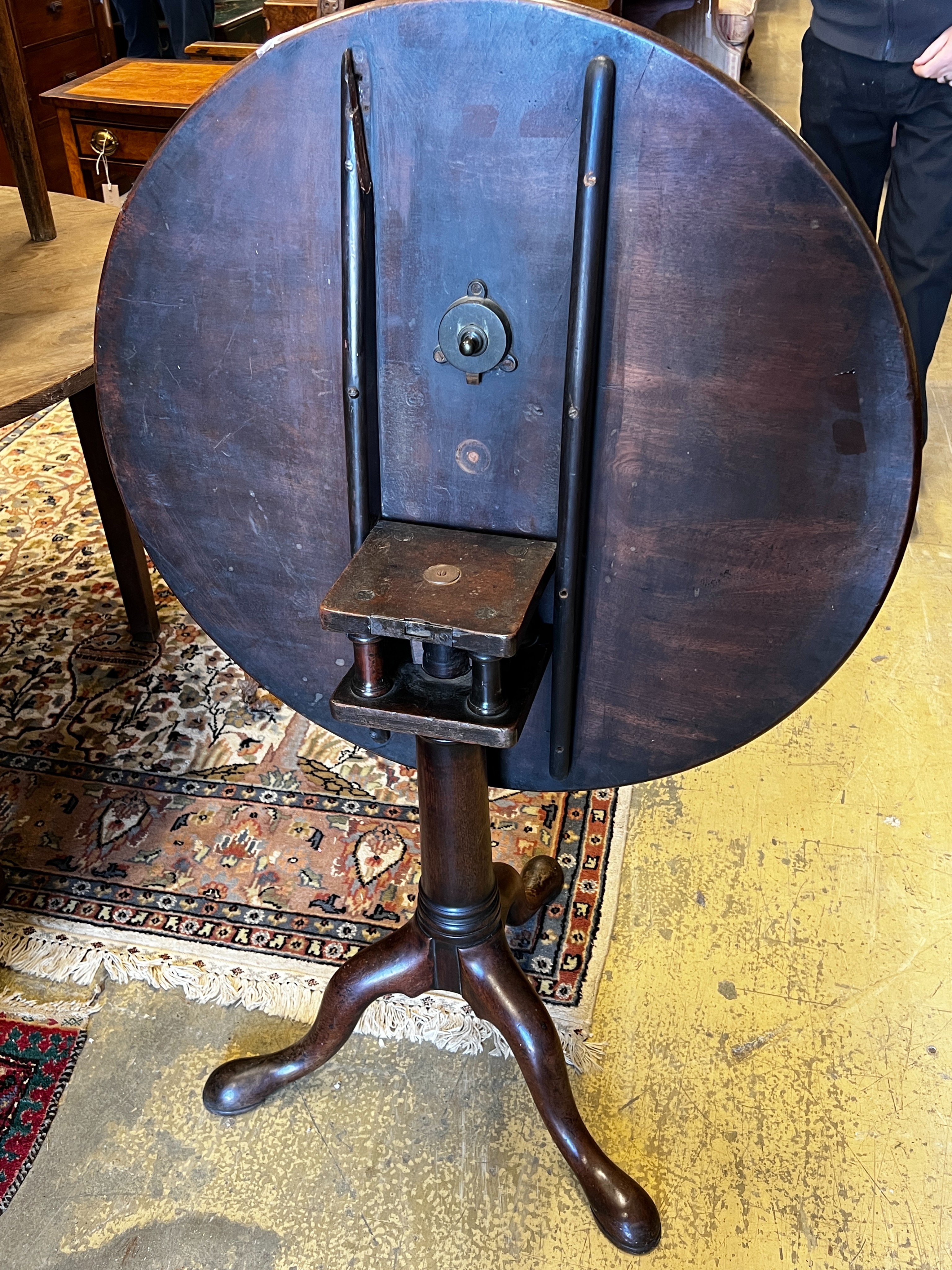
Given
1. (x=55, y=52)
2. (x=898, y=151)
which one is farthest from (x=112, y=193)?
(x=898, y=151)

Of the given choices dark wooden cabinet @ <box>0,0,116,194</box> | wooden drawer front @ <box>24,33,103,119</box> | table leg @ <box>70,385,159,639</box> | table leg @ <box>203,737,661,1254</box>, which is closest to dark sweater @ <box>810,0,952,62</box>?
table leg @ <box>70,385,159,639</box>

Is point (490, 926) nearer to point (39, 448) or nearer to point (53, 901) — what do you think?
point (53, 901)

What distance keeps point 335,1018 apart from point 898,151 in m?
1.98

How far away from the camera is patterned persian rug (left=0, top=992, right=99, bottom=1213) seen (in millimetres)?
1307

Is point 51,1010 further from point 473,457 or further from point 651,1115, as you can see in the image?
point 473,457

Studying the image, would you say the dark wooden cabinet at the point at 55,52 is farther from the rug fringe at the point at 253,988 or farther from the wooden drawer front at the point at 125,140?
the rug fringe at the point at 253,988

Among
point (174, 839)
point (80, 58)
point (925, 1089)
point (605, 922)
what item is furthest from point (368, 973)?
point (80, 58)

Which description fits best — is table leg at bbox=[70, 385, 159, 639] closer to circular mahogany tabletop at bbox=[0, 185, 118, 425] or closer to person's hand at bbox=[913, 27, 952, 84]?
circular mahogany tabletop at bbox=[0, 185, 118, 425]

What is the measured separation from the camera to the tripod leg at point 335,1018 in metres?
1.29

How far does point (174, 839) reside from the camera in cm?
172

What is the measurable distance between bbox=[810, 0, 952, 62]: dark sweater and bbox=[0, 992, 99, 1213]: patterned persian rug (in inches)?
85.1

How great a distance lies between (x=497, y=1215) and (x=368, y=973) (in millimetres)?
311

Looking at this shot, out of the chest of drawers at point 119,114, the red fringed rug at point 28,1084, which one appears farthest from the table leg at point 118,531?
the chest of drawers at point 119,114

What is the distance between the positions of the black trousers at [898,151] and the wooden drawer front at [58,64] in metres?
2.70
